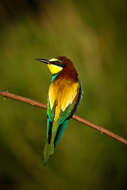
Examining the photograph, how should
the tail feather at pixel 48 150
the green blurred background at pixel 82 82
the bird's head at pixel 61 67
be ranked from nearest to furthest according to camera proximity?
the tail feather at pixel 48 150, the bird's head at pixel 61 67, the green blurred background at pixel 82 82

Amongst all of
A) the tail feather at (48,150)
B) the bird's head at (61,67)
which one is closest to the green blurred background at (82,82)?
the bird's head at (61,67)

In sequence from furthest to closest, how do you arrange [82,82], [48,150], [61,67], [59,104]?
[82,82] < [61,67] < [59,104] < [48,150]

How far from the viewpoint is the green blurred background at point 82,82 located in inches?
99.7

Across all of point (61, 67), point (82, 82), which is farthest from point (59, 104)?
point (82, 82)

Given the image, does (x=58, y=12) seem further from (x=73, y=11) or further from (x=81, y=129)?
(x=81, y=129)

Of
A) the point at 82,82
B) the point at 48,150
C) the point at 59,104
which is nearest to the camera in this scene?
the point at 48,150

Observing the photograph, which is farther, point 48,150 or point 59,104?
point 59,104

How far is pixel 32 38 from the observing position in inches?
116

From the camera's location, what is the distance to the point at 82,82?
110 inches

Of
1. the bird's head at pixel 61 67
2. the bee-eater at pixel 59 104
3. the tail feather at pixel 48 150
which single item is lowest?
the tail feather at pixel 48 150

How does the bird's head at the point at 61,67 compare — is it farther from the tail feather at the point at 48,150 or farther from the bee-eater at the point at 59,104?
the tail feather at the point at 48,150

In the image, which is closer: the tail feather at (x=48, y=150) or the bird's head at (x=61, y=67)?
the tail feather at (x=48, y=150)

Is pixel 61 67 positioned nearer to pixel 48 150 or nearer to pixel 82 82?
pixel 82 82

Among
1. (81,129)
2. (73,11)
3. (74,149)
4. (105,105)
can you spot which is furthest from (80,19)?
(74,149)
